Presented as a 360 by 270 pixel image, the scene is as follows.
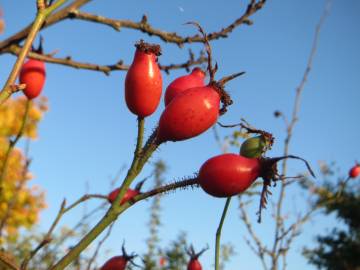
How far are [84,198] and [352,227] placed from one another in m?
16.2

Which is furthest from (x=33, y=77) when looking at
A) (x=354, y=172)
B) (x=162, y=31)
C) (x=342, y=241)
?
(x=342, y=241)

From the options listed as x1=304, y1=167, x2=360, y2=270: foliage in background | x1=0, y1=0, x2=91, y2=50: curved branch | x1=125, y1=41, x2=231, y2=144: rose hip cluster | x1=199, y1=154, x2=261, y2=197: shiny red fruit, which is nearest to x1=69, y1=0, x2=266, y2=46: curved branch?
x1=0, y1=0, x2=91, y2=50: curved branch

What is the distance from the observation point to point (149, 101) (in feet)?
3.36

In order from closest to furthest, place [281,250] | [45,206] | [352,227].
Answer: [281,250], [45,206], [352,227]

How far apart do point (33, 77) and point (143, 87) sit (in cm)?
115

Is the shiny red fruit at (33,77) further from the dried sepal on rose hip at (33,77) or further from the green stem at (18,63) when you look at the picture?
the green stem at (18,63)

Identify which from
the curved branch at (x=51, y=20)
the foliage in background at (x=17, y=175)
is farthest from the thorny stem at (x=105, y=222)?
the foliage in background at (x=17, y=175)

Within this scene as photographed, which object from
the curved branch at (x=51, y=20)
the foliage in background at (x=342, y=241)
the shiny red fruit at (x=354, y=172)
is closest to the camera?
the curved branch at (x=51, y=20)

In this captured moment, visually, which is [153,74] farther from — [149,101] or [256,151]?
[256,151]

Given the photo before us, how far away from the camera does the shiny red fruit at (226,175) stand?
85cm

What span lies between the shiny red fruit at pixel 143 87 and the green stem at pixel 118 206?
1.4 inches

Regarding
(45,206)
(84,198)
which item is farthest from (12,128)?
(84,198)

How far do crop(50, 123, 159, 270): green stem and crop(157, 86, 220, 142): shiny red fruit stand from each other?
4cm

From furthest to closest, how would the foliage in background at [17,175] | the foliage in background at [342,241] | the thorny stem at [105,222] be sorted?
the foliage in background at [342,241], the foliage in background at [17,175], the thorny stem at [105,222]
